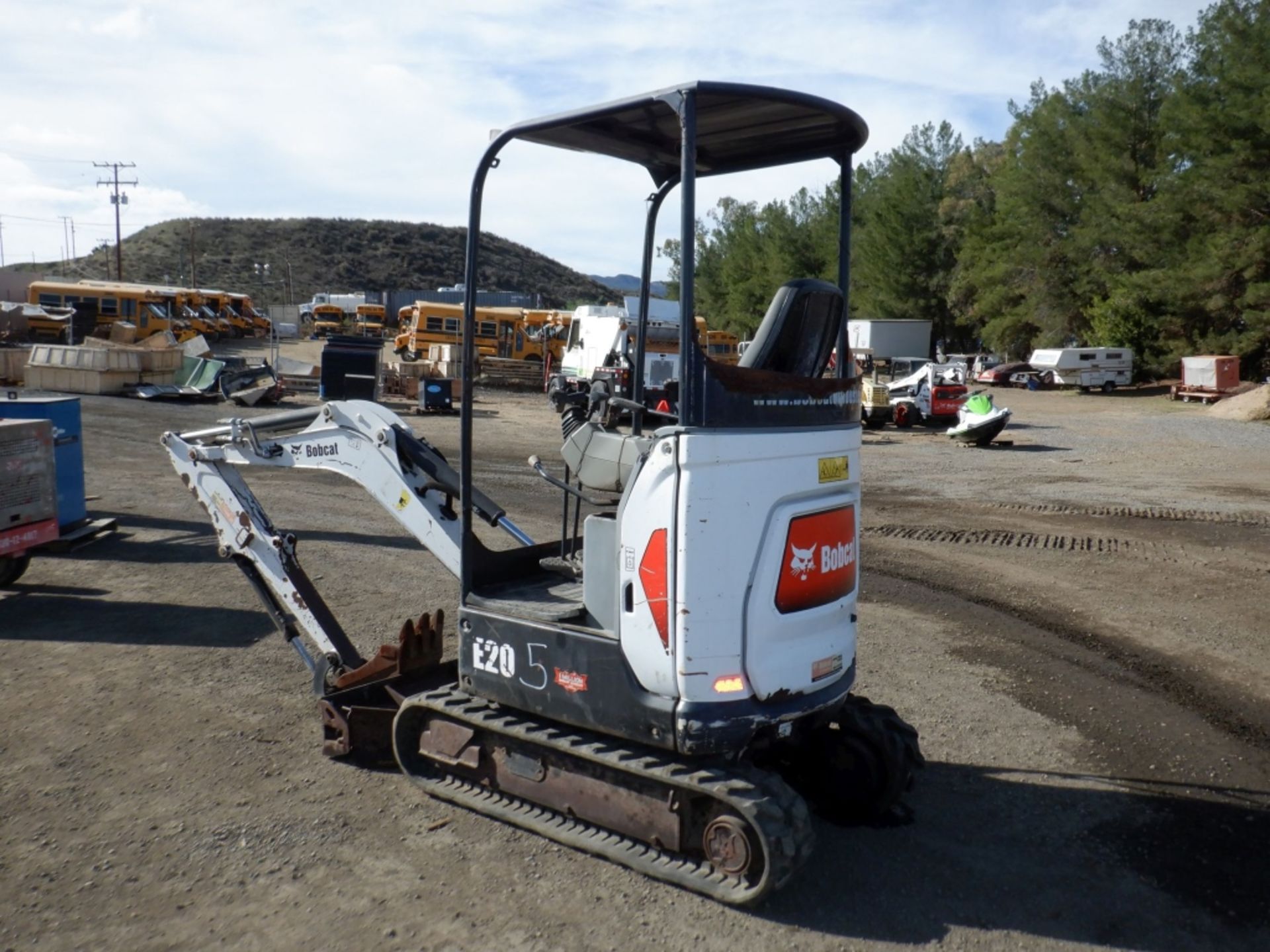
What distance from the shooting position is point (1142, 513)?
1318 centimetres

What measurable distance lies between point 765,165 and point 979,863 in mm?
3378

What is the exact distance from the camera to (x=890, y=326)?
52375 millimetres

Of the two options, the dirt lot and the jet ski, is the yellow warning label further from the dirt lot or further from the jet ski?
the jet ski

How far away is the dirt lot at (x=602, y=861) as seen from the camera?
403cm

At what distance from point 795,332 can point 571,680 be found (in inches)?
67.3

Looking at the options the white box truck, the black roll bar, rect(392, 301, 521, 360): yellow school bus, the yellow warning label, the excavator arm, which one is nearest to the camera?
the black roll bar

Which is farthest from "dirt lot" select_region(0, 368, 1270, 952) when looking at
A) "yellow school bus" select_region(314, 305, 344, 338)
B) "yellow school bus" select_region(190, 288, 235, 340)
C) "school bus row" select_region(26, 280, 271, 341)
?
"yellow school bus" select_region(314, 305, 344, 338)

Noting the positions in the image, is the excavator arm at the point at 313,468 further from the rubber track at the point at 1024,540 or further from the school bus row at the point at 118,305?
the school bus row at the point at 118,305

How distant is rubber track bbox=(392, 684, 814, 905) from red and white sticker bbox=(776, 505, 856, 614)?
699mm

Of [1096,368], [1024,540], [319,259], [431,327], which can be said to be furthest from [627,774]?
[319,259]

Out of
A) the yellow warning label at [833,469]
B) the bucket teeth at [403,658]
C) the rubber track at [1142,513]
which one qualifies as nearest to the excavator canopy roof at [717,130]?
the yellow warning label at [833,469]

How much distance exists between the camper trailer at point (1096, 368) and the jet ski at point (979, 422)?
2153 centimetres

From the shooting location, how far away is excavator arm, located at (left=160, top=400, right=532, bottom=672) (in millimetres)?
5277

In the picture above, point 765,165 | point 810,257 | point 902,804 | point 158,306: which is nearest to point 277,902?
point 902,804
